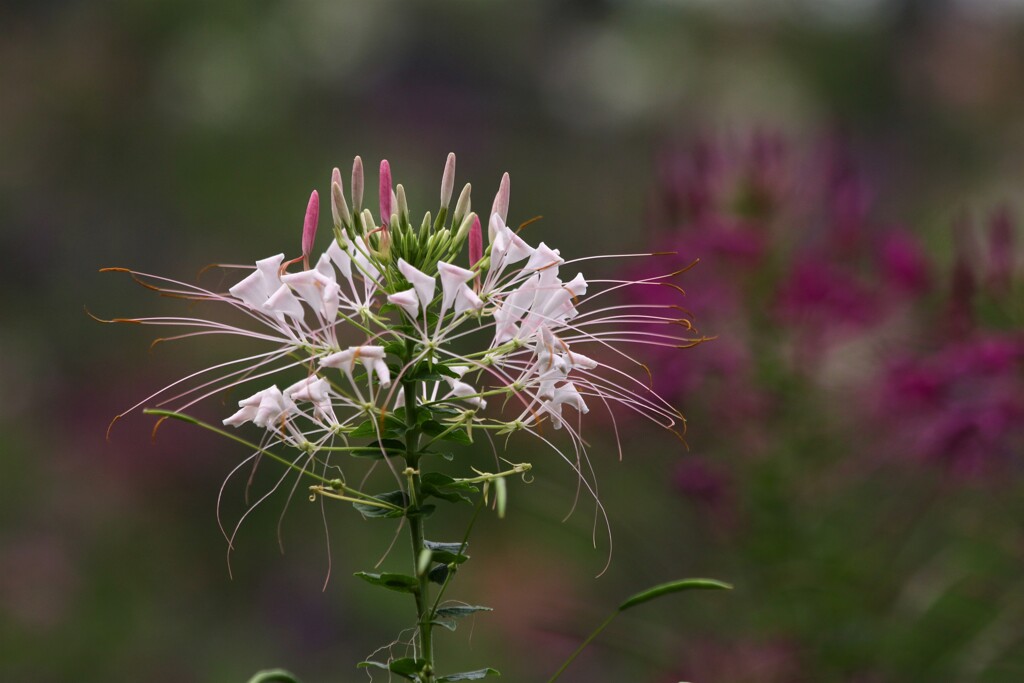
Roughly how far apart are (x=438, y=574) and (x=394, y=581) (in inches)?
1.7

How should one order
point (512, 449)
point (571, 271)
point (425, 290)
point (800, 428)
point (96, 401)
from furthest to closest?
point (571, 271), point (96, 401), point (512, 449), point (800, 428), point (425, 290)

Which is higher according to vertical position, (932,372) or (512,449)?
(932,372)

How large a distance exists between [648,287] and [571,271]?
171 inches

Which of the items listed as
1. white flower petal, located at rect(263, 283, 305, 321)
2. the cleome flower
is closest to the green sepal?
the cleome flower

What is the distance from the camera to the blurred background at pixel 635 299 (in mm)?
1821

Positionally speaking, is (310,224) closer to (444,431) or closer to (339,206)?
(339,206)

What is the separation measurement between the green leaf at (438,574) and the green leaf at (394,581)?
0.02 metres

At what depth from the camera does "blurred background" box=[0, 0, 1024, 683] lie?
1821 millimetres

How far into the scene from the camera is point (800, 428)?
195 centimetres

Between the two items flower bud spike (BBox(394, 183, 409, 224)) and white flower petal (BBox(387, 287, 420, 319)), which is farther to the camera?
flower bud spike (BBox(394, 183, 409, 224))

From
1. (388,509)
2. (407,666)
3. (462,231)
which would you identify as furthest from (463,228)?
(407,666)

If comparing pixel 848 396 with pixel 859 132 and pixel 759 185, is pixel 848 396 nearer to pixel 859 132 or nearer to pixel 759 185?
pixel 759 185

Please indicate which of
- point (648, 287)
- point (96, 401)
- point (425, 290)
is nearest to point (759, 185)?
point (648, 287)

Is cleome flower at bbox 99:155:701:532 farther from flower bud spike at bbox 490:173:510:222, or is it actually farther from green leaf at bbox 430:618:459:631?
green leaf at bbox 430:618:459:631
